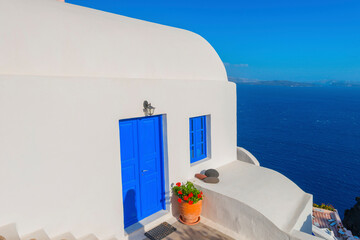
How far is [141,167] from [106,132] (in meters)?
1.48

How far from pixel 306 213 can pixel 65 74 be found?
7.13 metres

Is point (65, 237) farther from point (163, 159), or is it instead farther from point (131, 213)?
point (163, 159)

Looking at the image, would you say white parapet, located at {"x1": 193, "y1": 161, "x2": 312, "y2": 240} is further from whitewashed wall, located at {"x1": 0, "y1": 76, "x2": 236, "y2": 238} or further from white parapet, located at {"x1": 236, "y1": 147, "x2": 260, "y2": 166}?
whitewashed wall, located at {"x1": 0, "y1": 76, "x2": 236, "y2": 238}

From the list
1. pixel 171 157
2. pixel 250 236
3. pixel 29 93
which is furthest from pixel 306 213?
pixel 29 93

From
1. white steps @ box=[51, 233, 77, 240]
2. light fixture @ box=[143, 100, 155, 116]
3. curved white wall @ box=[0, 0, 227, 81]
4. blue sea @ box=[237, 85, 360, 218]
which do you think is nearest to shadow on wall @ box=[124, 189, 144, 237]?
white steps @ box=[51, 233, 77, 240]

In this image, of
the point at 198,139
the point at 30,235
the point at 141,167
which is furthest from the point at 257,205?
the point at 30,235

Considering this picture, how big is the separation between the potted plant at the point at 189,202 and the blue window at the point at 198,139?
4.86 feet

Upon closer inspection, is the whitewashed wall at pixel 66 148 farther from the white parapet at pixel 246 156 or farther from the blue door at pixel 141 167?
the white parapet at pixel 246 156

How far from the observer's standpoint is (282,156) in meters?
46.1

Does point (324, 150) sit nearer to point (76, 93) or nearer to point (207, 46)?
point (207, 46)

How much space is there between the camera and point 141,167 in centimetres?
648

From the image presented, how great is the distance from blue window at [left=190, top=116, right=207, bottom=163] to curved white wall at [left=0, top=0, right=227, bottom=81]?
1.45 m

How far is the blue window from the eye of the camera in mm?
8180

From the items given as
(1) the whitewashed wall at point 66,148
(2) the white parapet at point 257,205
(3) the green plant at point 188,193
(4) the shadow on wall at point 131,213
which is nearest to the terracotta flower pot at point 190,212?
(3) the green plant at point 188,193
